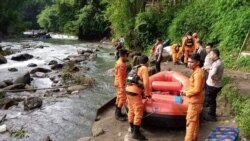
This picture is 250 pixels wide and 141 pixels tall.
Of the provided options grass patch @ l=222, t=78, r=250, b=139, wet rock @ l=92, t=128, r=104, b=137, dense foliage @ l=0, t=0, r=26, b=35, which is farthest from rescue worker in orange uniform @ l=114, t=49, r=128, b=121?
dense foliage @ l=0, t=0, r=26, b=35

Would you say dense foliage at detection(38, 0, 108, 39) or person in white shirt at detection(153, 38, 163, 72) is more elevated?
dense foliage at detection(38, 0, 108, 39)

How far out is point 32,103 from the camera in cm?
1253

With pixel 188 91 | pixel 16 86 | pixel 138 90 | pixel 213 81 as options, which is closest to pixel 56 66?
pixel 16 86

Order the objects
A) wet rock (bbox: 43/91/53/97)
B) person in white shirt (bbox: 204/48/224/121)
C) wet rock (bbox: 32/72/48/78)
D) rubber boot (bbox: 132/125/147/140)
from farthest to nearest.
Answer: wet rock (bbox: 32/72/48/78) < wet rock (bbox: 43/91/53/97) < person in white shirt (bbox: 204/48/224/121) < rubber boot (bbox: 132/125/147/140)

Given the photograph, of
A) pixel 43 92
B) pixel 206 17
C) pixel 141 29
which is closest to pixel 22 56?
pixel 141 29

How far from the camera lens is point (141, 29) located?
893 inches

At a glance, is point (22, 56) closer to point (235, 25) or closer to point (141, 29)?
point (141, 29)

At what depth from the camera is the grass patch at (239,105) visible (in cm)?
738

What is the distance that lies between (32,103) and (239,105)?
7.42m

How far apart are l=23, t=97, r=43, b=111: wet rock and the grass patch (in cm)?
666

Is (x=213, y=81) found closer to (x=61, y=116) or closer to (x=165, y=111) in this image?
(x=165, y=111)

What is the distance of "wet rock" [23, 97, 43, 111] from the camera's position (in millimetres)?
12291

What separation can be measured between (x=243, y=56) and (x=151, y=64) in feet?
13.5

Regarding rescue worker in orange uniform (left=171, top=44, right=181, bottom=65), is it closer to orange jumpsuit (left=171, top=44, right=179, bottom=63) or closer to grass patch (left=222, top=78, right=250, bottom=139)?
orange jumpsuit (left=171, top=44, right=179, bottom=63)
